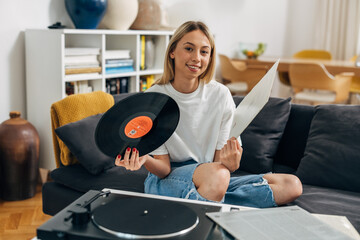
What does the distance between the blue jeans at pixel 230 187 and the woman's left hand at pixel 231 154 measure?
155 millimetres

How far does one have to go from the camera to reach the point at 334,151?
198cm

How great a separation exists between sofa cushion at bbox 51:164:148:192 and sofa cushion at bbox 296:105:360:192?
0.74 meters

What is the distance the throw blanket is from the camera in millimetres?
2113

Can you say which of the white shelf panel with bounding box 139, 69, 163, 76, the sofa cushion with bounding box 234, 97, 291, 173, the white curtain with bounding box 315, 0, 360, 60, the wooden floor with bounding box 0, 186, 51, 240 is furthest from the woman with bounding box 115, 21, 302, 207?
the white curtain with bounding box 315, 0, 360, 60

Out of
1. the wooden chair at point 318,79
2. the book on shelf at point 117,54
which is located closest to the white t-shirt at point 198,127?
the book on shelf at point 117,54

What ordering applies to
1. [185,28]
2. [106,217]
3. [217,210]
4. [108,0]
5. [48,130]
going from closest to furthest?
[106,217]
[217,210]
[185,28]
[48,130]
[108,0]

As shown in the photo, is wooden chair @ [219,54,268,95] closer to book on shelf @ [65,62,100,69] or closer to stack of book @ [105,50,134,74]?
stack of book @ [105,50,134,74]

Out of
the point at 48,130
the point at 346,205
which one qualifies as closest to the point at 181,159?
the point at 346,205

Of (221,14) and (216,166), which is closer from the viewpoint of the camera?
(216,166)

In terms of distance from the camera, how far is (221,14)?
529 cm

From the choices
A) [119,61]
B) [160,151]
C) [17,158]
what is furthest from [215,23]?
[160,151]

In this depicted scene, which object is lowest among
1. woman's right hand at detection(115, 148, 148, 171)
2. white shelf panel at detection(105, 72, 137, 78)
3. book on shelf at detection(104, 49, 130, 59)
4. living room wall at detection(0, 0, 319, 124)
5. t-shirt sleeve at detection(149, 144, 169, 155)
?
t-shirt sleeve at detection(149, 144, 169, 155)

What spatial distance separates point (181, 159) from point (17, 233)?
1039 millimetres

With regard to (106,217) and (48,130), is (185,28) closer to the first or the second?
(106,217)
